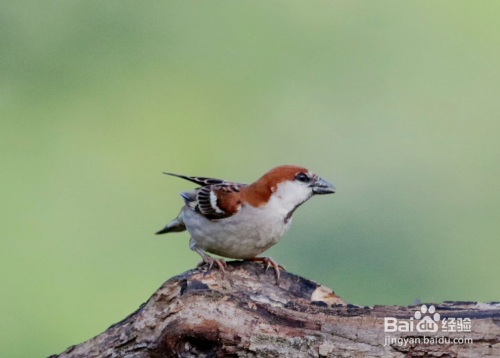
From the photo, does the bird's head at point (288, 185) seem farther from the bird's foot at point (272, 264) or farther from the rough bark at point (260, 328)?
the rough bark at point (260, 328)

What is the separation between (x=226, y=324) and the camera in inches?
132

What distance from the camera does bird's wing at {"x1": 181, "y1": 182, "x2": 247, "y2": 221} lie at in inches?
160

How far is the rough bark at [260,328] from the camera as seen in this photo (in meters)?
3.29

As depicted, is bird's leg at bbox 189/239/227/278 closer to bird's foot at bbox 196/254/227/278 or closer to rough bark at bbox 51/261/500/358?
bird's foot at bbox 196/254/227/278

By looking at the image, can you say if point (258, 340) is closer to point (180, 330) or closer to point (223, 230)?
point (180, 330)

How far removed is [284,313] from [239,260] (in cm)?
76

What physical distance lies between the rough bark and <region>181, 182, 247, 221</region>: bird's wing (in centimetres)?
59

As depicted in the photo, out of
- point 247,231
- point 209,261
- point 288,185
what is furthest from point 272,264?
point 288,185

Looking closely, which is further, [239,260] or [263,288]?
[239,260]

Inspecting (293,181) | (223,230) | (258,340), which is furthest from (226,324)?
(293,181)

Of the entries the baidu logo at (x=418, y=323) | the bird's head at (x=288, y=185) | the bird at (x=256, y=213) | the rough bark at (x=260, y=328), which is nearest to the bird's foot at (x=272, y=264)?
the bird at (x=256, y=213)

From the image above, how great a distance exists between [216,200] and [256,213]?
31 centimetres

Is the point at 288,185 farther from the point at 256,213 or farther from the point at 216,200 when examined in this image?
the point at 216,200

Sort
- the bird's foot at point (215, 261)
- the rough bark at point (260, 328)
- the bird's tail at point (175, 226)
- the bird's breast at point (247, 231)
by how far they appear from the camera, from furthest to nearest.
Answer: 1. the bird's tail at point (175, 226)
2. the bird's breast at point (247, 231)
3. the bird's foot at point (215, 261)
4. the rough bark at point (260, 328)
